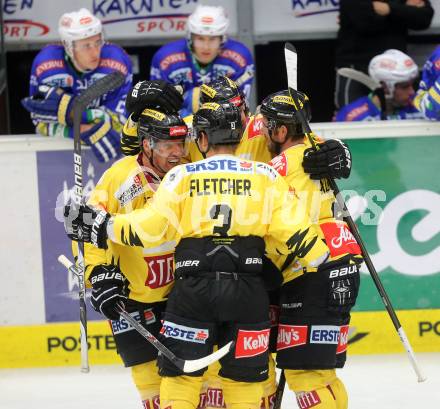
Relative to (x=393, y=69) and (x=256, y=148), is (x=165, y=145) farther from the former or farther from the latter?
(x=393, y=69)

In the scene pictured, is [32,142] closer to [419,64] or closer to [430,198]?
[430,198]

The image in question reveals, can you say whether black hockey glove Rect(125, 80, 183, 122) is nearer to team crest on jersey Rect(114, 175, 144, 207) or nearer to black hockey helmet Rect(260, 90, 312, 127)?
team crest on jersey Rect(114, 175, 144, 207)

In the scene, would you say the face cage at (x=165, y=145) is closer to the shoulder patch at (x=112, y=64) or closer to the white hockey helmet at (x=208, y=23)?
the shoulder patch at (x=112, y=64)

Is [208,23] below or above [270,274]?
above

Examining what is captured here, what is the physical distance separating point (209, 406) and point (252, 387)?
1.98 feet

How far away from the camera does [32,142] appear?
617cm

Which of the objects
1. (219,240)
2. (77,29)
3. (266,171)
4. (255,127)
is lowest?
(219,240)

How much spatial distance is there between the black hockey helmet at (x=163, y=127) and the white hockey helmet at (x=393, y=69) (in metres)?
2.49

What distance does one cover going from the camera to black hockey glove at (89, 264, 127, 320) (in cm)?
468

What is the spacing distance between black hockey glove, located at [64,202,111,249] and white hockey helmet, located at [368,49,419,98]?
2.88 metres

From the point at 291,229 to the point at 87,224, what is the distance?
2.45 ft

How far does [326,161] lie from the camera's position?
466cm

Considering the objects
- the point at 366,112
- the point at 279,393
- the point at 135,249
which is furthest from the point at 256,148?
the point at 366,112

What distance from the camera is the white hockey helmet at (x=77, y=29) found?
20.9 ft
